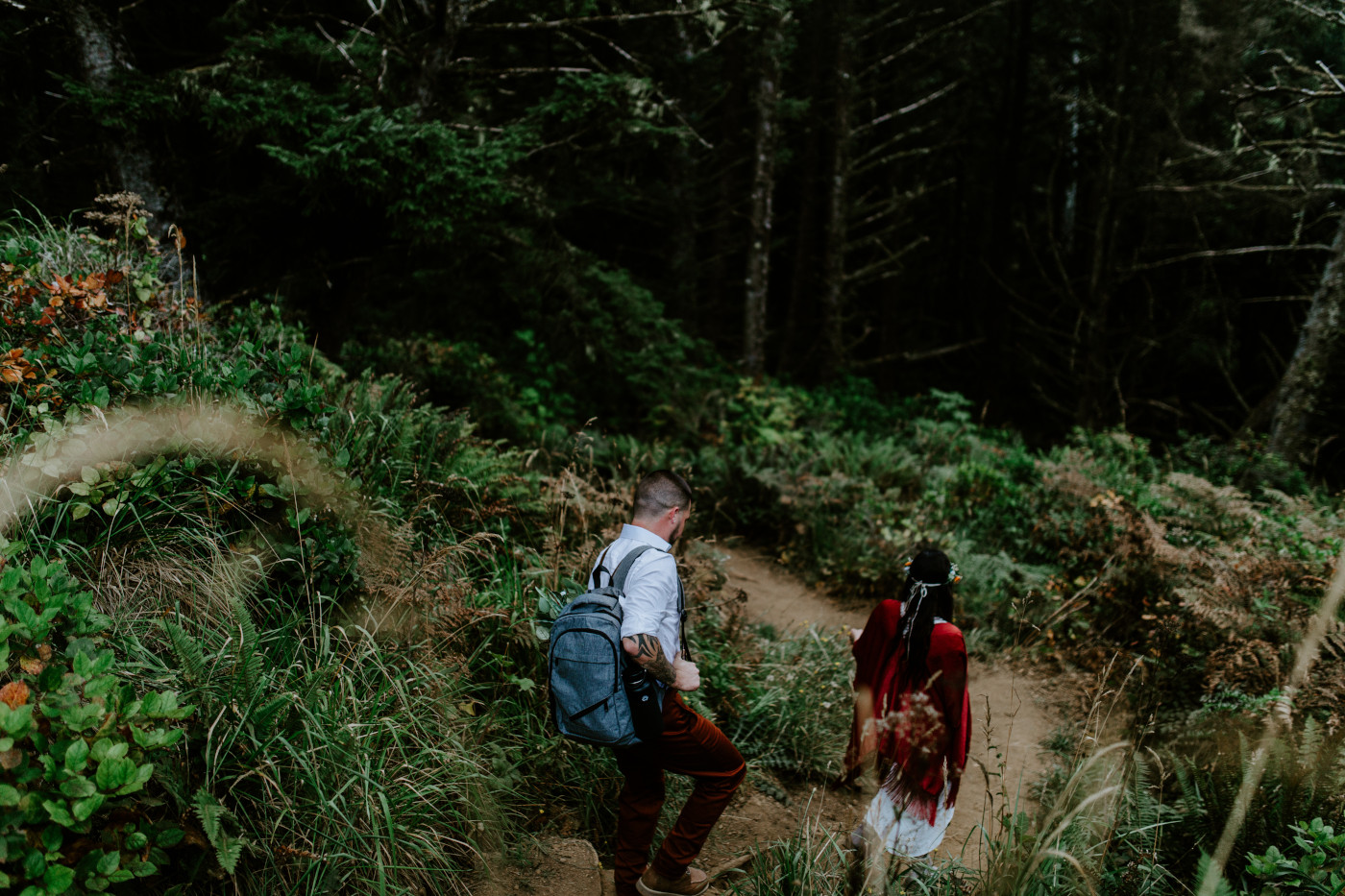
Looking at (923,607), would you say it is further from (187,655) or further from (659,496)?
(187,655)

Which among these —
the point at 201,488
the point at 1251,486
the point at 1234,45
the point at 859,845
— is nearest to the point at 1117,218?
the point at 1234,45

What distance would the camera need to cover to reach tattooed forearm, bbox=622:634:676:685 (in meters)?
2.71

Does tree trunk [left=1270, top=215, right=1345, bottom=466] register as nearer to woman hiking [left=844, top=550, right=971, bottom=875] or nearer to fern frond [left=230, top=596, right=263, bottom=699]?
woman hiking [left=844, top=550, right=971, bottom=875]

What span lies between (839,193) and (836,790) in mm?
12458

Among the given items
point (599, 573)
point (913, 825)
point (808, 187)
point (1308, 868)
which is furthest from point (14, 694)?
point (808, 187)

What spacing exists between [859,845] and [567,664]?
1.68 m

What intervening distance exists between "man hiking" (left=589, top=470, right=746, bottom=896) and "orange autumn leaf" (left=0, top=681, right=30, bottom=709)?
5.89 feet

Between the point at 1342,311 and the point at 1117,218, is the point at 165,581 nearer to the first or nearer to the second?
the point at 1342,311

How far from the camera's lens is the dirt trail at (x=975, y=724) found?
3.90 m

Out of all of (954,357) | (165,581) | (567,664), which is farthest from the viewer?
(954,357)

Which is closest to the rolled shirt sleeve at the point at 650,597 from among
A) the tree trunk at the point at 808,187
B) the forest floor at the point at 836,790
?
the forest floor at the point at 836,790

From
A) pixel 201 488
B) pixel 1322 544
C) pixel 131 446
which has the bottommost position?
pixel 1322 544

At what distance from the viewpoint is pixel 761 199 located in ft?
40.0

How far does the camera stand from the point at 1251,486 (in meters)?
9.11
